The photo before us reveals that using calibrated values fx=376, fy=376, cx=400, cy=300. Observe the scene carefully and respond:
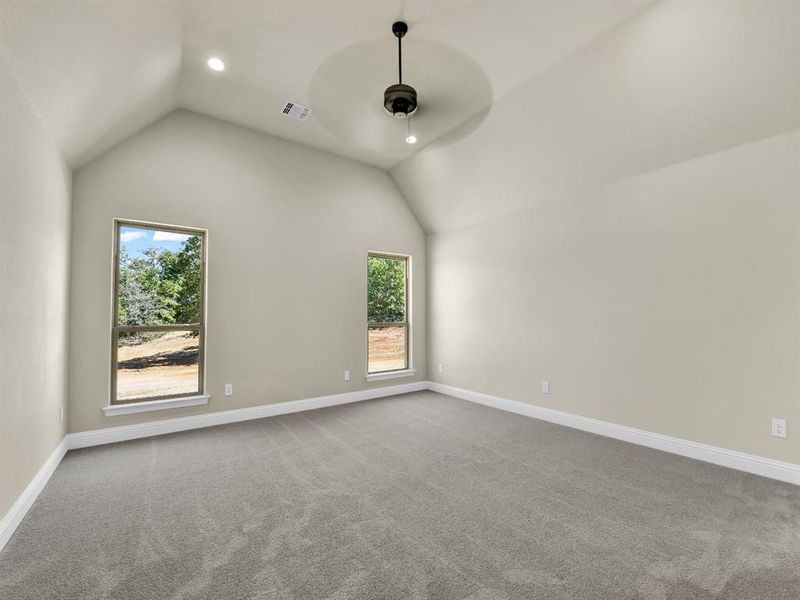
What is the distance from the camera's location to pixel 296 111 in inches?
156

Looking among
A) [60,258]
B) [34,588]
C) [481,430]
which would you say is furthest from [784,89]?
[60,258]

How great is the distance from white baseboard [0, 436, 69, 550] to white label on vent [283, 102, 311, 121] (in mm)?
3655

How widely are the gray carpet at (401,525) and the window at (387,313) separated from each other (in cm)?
206

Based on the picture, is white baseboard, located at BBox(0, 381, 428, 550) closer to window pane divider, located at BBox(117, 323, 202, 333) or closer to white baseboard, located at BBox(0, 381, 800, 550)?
white baseboard, located at BBox(0, 381, 800, 550)

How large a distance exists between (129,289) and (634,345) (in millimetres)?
4896

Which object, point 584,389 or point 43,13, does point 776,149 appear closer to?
point 584,389

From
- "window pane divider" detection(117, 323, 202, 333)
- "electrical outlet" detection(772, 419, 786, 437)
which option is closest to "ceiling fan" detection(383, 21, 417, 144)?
"window pane divider" detection(117, 323, 202, 333)

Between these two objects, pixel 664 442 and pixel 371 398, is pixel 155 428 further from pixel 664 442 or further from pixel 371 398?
pixel 664 442

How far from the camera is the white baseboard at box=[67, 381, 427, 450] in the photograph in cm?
346

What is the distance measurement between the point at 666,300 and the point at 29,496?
4.91 meters

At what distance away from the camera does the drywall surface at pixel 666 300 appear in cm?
276

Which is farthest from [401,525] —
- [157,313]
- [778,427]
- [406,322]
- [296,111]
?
[296,111]

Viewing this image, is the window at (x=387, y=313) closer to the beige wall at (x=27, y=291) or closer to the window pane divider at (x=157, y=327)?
the window pane divider at (x=157, y=327)

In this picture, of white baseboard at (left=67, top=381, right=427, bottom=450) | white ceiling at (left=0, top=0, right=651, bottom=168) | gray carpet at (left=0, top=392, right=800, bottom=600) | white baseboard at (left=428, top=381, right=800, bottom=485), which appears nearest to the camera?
gray carpet at (left=0, top=392, right=800, bottom=600)
